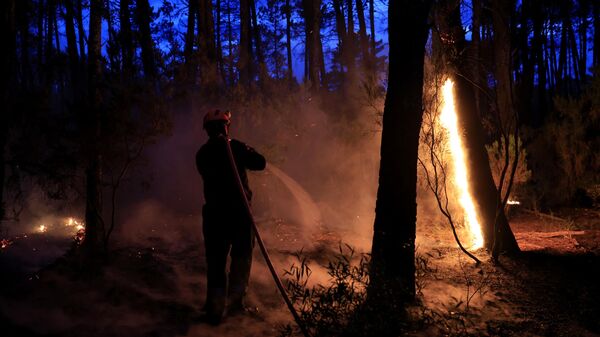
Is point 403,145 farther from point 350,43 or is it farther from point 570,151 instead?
point 350,43

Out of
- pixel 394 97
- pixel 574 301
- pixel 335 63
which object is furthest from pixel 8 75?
pixel 335 63

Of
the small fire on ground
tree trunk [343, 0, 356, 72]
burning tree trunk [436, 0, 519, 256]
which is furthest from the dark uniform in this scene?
tree trunk [343, 0, 356, 72]

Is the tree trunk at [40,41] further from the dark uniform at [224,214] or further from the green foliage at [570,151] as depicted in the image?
the green foliage at [570,151]

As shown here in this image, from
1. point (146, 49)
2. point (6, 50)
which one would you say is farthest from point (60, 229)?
point (6, 50)

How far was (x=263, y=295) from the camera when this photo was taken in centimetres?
500

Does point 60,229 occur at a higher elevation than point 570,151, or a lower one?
lower

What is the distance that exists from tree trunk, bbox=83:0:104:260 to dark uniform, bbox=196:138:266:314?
2.55 meters

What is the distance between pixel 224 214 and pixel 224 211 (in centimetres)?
3

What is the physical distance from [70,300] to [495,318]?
185 inches

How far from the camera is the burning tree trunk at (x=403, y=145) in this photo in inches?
178

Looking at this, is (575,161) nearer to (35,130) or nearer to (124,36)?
(124,36)

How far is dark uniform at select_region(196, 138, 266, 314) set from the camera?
4195 mm

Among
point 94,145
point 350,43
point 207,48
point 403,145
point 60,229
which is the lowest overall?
point 60,229

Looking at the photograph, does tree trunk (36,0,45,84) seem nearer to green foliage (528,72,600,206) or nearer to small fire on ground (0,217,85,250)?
small fire on ground (0,217,85,250)
